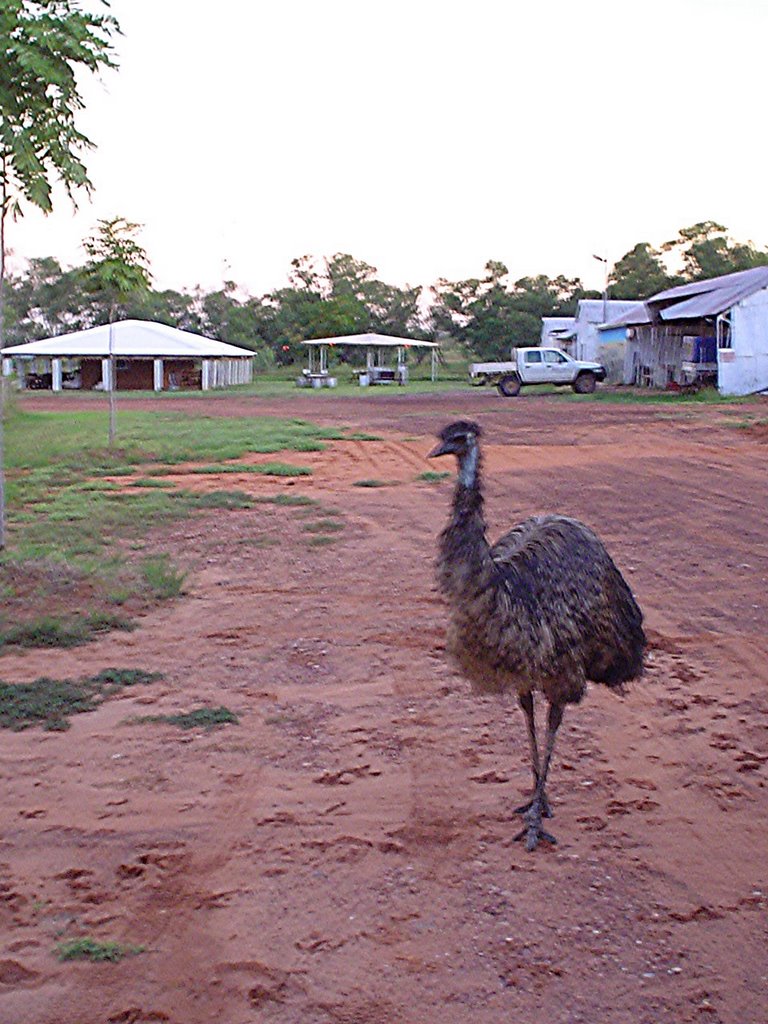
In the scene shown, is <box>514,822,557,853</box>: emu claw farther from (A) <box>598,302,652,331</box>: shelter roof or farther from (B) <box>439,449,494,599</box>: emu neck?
(A) <box>598,302,652,331</box>: shelter roof

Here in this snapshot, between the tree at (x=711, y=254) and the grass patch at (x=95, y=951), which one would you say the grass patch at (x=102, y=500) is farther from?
the tree at (x=711, y=254)

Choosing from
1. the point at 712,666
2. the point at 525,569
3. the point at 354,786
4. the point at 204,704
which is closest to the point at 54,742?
the point at 204,704

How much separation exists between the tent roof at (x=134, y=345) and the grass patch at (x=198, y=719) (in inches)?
1867

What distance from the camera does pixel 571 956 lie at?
4.00 m

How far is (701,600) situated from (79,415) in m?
26.3

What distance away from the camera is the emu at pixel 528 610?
491 centimetres

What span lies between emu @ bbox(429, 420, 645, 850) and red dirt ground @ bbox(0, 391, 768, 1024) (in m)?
0.44

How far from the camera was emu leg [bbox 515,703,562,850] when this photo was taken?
486cm

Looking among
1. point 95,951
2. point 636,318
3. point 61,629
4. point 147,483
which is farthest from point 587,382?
point 95,951

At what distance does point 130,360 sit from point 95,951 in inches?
2233

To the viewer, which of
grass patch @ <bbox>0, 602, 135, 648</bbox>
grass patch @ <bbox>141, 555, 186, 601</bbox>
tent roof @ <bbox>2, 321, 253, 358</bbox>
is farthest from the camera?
tent roof @ <bbox>2, 321, 253, 358</bbox>

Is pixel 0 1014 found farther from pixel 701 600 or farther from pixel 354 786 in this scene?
pixel 701 600

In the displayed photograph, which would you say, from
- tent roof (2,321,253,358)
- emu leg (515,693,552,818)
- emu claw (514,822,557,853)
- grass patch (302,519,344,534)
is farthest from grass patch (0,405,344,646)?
tent roof (2,321,253,358)

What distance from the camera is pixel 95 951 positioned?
158 inches
